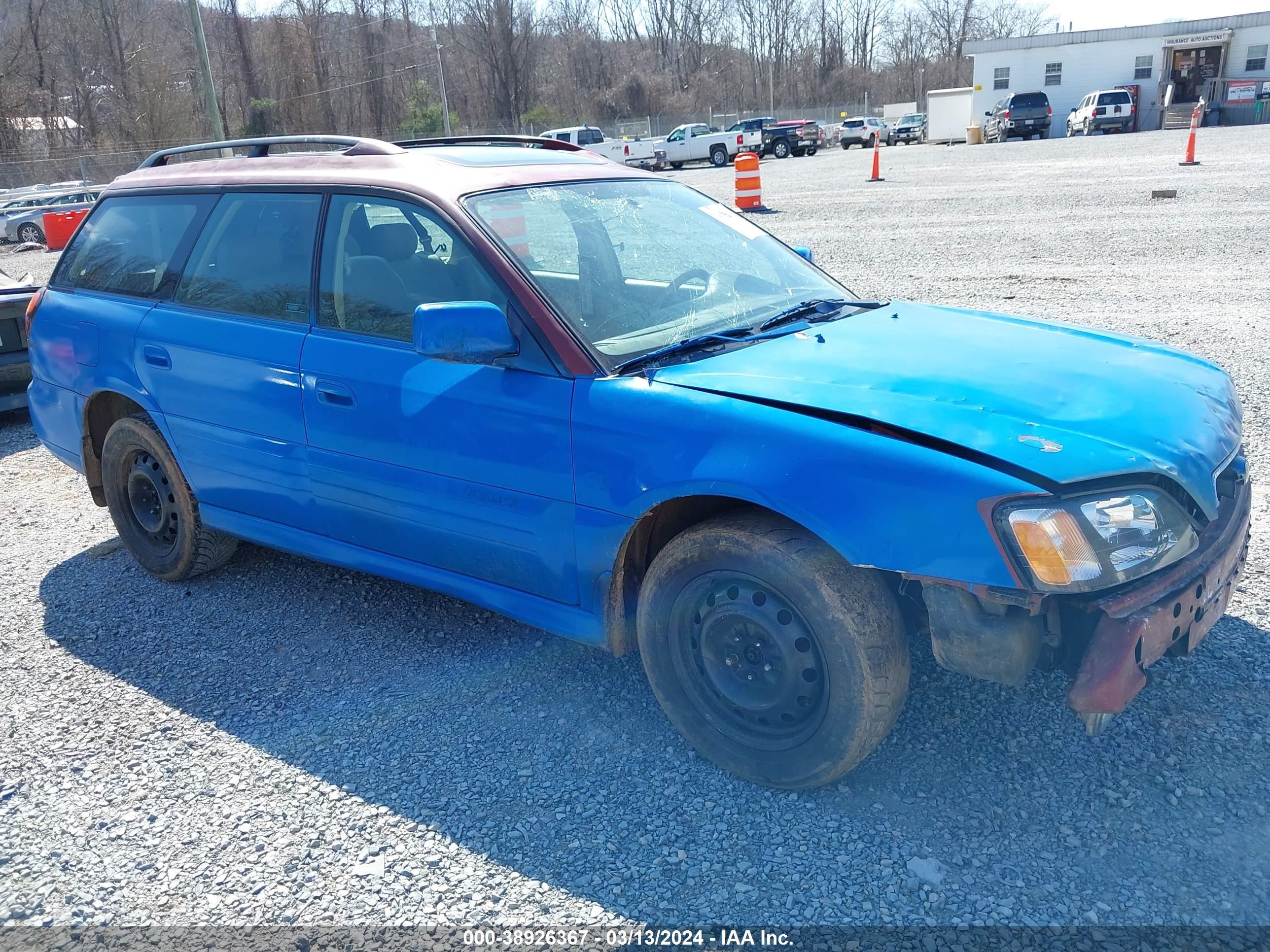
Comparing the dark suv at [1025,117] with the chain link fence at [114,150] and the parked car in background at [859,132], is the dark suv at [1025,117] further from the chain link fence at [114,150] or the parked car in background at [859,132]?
the chain link fence at [114,150]

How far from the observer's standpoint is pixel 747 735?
2.82 meters

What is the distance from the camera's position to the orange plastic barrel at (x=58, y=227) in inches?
856

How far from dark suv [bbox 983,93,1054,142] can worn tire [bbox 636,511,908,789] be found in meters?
42.6

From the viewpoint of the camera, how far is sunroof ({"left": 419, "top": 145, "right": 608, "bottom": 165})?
12.0 ft

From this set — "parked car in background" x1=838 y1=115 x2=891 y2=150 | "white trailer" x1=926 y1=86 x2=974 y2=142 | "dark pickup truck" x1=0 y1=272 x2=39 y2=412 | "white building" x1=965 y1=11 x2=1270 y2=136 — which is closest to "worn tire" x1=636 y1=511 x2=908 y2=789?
"dark pickup truck" x1=0 y1=272 x2=39 y2=412

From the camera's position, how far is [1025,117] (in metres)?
39.7

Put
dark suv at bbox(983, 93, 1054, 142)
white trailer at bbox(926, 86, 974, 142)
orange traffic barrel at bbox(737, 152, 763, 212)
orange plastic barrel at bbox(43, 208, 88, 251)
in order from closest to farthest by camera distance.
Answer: orange traffic barrel at bbox(737, 152, 763, 212), orange plastic barrel at bbox(43, 208, 88, 251), dark suv at bbox(983, 93, 1054, 142), white trailer at bbox(926, 86, 974, 142)

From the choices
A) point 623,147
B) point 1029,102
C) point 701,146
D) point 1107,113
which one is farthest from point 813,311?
point 1029,102

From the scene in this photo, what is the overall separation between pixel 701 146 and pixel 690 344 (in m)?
36.6

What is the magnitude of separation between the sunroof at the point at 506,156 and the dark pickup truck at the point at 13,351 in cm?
489

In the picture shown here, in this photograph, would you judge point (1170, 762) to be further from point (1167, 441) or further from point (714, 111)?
point (714, 111)

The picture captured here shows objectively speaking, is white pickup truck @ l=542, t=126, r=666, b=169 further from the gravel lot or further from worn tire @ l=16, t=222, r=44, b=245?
the gravel lot

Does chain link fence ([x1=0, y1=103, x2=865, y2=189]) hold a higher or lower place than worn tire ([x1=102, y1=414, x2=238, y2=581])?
higher

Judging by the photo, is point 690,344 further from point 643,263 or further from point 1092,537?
point 1092,537
